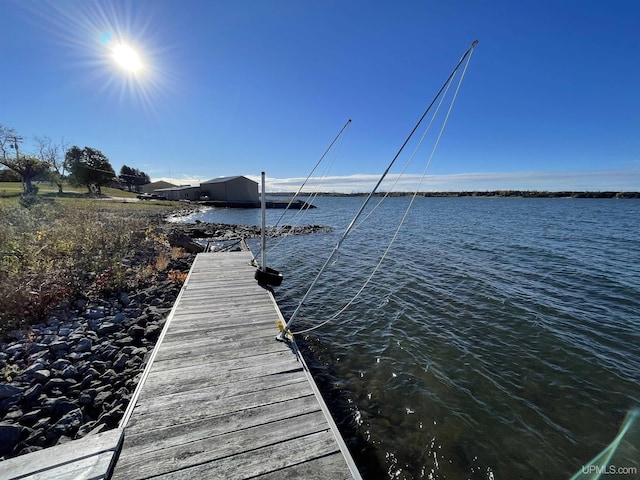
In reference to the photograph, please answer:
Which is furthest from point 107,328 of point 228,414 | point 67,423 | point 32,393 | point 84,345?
point 228,414

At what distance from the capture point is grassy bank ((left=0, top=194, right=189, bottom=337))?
5.74 meters

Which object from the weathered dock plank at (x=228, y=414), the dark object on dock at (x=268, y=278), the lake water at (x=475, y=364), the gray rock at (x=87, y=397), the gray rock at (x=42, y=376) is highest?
the dark object on dock at (x=268, y=278)

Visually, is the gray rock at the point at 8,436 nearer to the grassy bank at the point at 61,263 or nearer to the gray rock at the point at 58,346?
the gray rock at the point at 58,346

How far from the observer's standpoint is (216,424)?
3.14 meters

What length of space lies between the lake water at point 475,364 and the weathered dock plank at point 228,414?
54.2 inches

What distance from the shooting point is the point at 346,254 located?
17141 mm

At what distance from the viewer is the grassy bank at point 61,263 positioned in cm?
574

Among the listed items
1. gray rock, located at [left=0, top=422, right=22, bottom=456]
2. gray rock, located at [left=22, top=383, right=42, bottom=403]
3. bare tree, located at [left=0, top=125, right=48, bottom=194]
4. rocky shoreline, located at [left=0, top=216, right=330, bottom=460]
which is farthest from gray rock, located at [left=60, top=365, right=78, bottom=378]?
bare tree, located at [left=0, top=125, right=48, bottom=194]

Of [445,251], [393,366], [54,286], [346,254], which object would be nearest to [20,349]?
[54,286]

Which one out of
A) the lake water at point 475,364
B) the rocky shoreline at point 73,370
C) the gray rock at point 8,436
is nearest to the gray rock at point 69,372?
the rocky shoreline at point 73,370

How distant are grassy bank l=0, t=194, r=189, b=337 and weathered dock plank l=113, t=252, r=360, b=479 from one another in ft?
10.4

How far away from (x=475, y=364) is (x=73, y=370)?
25.4ft

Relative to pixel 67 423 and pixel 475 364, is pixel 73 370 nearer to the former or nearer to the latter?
pixel 67 423

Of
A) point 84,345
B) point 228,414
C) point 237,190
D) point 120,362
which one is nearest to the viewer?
point 228,414
